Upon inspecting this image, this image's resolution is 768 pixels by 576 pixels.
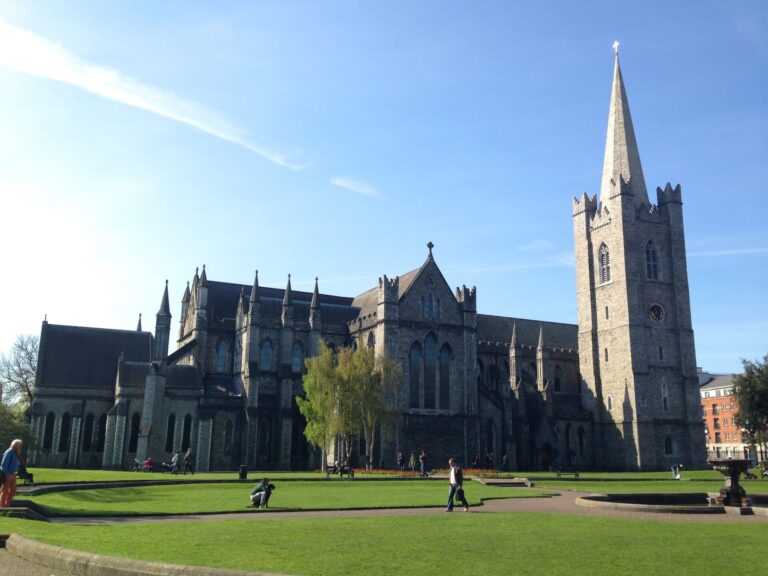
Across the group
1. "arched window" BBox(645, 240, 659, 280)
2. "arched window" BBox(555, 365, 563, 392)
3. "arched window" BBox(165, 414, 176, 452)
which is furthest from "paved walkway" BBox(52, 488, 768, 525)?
"arched window" BBox(555, 365, 563, 392)

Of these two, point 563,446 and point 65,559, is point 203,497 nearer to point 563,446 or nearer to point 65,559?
point 65,559

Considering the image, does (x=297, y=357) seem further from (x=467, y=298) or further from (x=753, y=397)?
(x=753, y=397)

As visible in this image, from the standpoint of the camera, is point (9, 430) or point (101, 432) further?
A: point (101, 432)

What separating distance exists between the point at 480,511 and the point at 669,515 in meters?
5.62

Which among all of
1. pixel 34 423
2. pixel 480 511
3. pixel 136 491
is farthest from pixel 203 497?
pixel 34 423

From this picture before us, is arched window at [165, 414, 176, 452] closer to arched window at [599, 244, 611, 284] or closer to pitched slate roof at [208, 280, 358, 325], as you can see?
pitched slate roof at [208, 280, 358, 325]

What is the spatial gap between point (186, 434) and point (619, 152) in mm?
54089

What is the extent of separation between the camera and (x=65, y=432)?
6100 centimetres

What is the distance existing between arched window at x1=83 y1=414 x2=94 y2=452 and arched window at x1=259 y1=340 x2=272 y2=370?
15.2 metres

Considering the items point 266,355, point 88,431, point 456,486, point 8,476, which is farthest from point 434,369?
point 8,476

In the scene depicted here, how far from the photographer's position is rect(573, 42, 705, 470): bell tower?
236 feet

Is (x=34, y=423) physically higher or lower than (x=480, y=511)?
higher

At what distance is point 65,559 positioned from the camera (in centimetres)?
1130

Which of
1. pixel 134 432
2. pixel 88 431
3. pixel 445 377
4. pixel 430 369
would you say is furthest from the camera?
pixel 445 377
